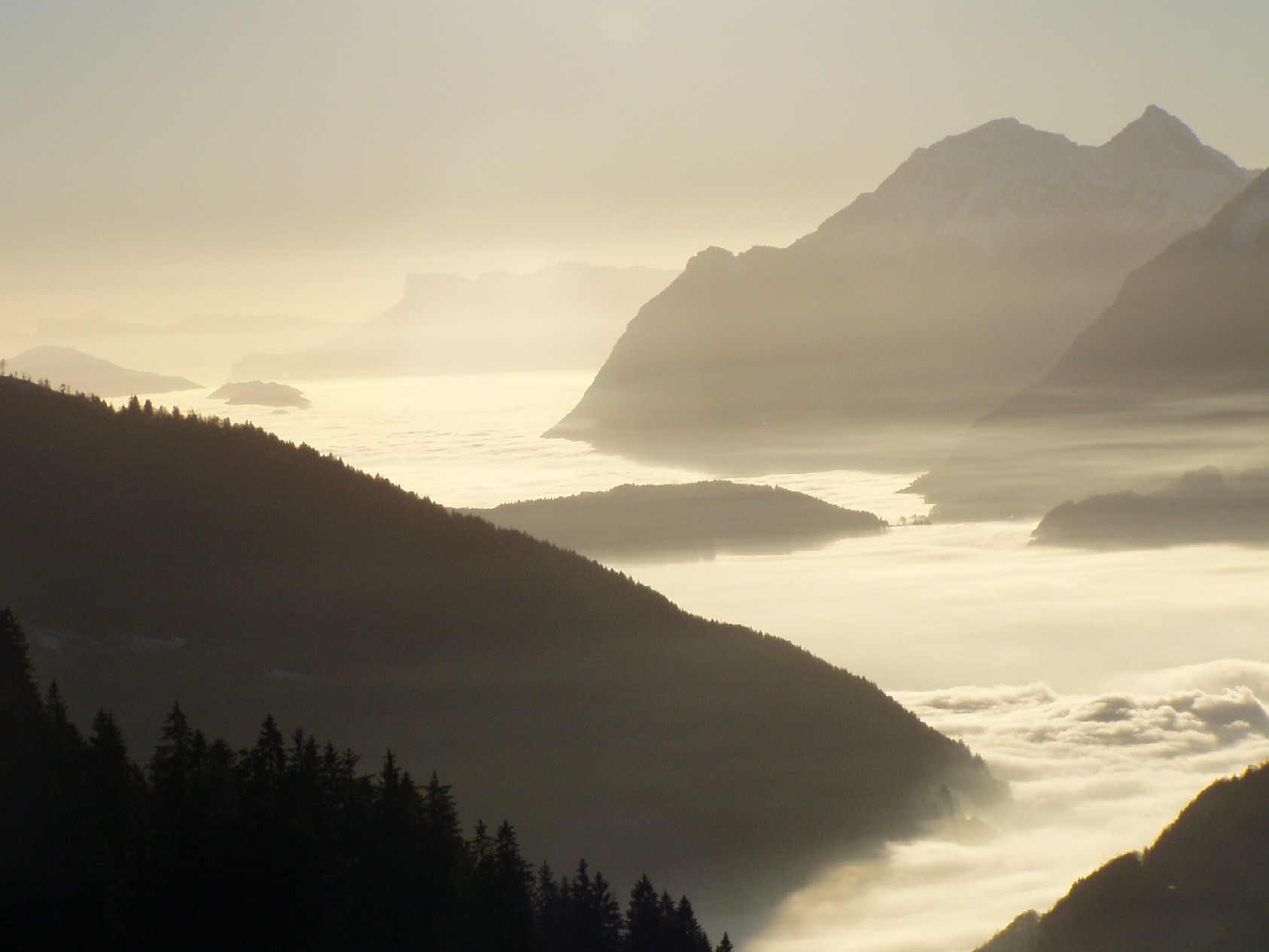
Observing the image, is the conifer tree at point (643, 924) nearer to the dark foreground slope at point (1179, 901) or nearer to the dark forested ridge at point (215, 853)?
the dark forested ridge at point (215, 853)

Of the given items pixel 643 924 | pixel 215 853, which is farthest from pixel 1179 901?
pixel 215 853

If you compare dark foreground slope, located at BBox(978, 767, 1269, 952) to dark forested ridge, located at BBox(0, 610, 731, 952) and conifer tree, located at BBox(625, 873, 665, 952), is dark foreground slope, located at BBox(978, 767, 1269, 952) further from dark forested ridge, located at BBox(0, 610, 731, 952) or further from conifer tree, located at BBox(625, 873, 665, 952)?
dark forested ridge, located at BBox(0, 610, 731, 952)

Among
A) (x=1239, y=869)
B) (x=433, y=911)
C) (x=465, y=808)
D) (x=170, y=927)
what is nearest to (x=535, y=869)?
(x=465, y=808)

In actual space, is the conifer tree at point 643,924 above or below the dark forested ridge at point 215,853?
below

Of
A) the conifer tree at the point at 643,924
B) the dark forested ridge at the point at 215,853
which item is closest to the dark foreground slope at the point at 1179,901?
the conifer tree at the point at 643,924

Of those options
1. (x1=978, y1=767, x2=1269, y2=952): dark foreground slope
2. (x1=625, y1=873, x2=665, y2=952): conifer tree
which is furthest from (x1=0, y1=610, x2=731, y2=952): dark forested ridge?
(x1=978, y1=767, x2=1269, y2=952): dark foreground slope

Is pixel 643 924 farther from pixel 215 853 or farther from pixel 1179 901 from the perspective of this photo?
pixel 1179 901
